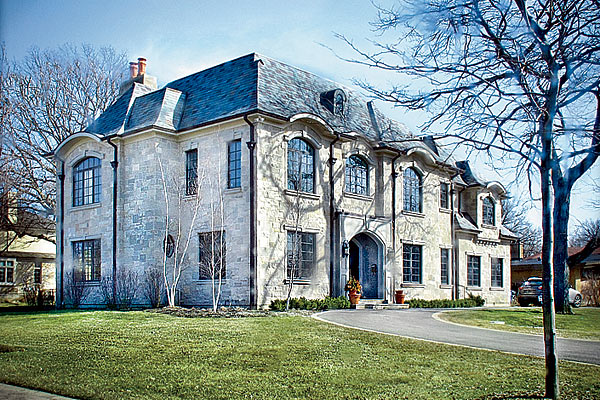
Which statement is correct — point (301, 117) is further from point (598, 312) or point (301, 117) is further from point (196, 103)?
point (598, 312)

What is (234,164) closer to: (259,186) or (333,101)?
(259,186)

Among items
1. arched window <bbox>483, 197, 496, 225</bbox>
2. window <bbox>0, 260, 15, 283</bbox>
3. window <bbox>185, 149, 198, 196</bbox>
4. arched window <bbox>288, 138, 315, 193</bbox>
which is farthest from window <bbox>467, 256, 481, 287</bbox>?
window <bbox>0, 260, 15, 283</bbox>

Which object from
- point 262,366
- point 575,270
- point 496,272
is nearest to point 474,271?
point 496,272

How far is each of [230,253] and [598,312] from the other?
10571 mm

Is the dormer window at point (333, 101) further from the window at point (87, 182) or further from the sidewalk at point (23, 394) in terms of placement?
the sidewalk at point (23, 394)

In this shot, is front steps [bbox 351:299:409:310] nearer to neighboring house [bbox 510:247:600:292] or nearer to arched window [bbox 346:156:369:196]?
arched window [bbox 346:156:369:196]

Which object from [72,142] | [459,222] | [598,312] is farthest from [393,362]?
[459,222]

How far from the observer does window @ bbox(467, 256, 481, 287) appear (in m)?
29.8

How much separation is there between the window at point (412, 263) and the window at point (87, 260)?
38.2ft

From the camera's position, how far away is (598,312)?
17.1 m

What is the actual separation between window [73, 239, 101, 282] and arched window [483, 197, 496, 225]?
18597 millimetres

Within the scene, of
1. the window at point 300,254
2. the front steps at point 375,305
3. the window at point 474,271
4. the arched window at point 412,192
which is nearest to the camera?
the window at point 300,254

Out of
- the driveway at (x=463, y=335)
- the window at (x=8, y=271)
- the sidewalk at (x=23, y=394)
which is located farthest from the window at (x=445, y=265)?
the sidewalk at (x=23, y=394)

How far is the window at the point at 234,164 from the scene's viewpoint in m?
20.2
